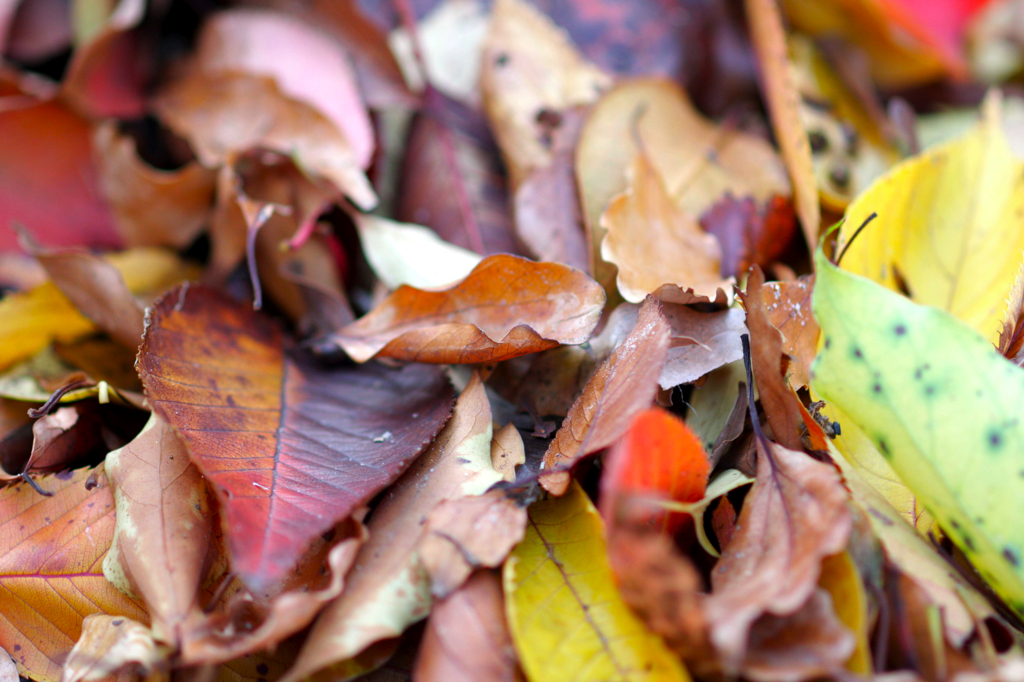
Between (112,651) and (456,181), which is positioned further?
(456,181)

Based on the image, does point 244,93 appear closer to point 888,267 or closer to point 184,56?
point 184,56

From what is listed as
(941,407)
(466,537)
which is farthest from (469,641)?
(941,407)

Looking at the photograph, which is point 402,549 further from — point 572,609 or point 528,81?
point 528,81

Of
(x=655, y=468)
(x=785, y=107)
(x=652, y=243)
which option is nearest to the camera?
(x=655, y=468)

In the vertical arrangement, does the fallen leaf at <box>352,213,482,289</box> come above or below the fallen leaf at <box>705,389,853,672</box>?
below

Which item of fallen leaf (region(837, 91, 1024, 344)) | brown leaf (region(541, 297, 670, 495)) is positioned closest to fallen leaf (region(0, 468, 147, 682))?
brown leaf (region(541, 297, 670, 495))

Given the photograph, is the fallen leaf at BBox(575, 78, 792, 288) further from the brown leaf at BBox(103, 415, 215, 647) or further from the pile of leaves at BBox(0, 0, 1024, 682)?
the brown leaf at BBox(103, 415, 215, 647)
